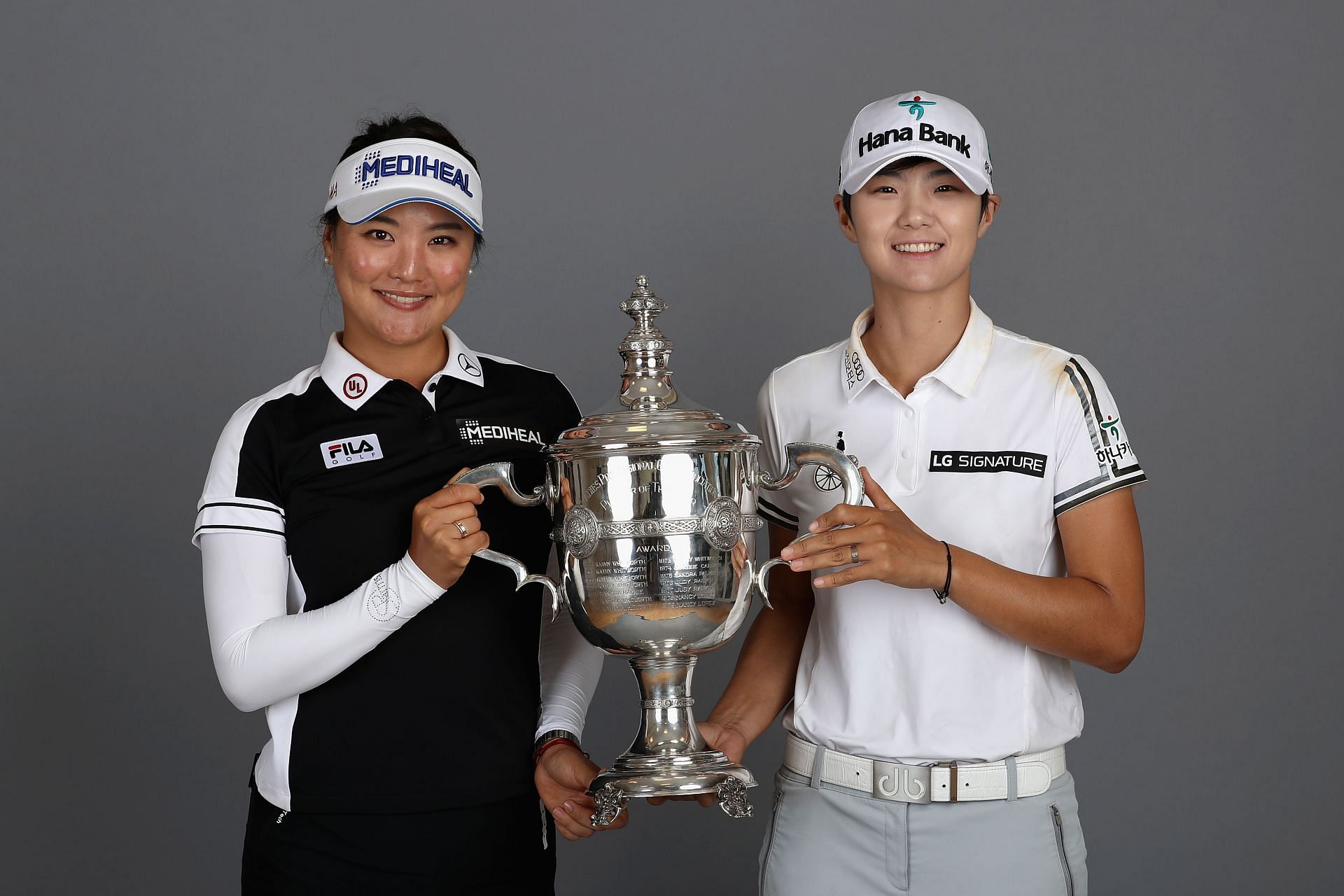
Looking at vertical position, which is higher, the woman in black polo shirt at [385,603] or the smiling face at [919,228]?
the smiling face at [919,228]

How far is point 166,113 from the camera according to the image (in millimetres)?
3643

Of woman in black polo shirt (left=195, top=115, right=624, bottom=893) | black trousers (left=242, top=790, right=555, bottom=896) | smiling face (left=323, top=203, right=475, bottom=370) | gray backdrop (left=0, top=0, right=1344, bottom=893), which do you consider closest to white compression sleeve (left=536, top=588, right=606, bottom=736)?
woman in black polo shirt (left=195, top=115, right=624, bottom=893)

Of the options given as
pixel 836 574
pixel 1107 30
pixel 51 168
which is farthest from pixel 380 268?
pixel 1107 30

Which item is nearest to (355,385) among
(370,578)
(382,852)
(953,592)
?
(370,578)

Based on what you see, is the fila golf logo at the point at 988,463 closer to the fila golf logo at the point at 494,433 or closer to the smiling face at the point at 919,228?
the smiling face at the point at 919,228

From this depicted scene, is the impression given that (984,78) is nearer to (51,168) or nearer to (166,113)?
(166,113)

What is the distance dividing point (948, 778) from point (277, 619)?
0.97 metres

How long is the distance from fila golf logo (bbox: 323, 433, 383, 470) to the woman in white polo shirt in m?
0.65

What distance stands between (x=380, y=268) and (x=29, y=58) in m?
2.16

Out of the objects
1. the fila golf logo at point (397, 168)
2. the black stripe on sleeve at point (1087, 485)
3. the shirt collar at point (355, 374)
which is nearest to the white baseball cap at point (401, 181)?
the fila golf logo at point (397, 168)

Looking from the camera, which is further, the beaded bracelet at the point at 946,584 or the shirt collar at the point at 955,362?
the shirt collar at the point at 955,362

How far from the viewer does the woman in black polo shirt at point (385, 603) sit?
1928mm

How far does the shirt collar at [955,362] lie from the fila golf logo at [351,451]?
2.38 ft

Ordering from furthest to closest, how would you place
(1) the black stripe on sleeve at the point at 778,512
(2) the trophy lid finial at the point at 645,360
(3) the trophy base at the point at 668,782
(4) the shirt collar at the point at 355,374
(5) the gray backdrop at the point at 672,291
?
(5) the gray backdrop at the point at 672,291 → (1) the black stripe on sleeve at the point at 778,512 → (4) the shirt collar at the point at 355,374 → (2) the trophy lid finial at the point at 645,360 → (3) the trophy base at the point at 668,782
